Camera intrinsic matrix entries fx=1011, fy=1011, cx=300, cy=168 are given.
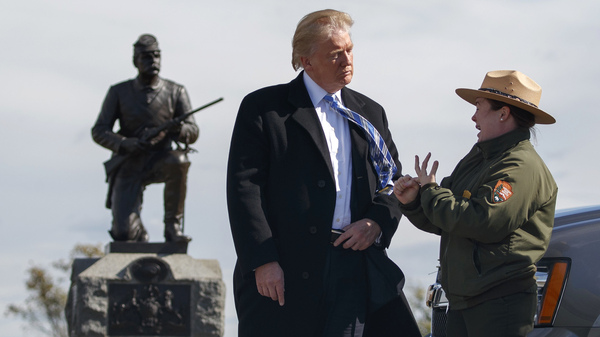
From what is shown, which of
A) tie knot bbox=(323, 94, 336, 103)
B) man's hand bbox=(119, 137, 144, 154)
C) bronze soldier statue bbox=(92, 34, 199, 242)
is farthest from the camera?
bronze soldier statue bbox=(92, 34, 199, 242)

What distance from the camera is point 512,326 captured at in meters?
3.30

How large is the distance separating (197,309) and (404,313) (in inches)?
253

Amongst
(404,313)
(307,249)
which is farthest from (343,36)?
(404,313)

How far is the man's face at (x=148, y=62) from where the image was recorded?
10234mm

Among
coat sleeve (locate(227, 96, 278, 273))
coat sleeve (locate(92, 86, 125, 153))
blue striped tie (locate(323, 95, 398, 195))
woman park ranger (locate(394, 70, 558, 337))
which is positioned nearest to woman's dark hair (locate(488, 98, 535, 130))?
woman park ranger (locate(394, 70, 558, 337))

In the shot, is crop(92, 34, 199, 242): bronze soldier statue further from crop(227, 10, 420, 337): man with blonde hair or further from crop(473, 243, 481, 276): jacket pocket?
crop(473, 243, 481, 276): jacket pocket

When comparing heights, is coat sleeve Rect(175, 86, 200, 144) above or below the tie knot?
above

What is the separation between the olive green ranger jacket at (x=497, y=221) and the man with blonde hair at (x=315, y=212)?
1.24ft

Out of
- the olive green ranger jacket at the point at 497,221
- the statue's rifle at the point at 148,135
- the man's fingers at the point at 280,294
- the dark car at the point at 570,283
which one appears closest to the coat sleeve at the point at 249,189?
the man's fingers at the point at 280,294

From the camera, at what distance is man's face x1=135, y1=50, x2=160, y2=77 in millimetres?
10234

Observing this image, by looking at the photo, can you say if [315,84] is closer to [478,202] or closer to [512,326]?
[478,202]

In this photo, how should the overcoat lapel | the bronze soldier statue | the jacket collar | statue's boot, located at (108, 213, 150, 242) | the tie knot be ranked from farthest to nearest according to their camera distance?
1. statue's boot, located at (108, 213, 150, 242)
2. the bronze soldier statue
3. the tie knot
4. the overcoat lapel
5. the jacket collar

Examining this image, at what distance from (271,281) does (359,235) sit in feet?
1.18

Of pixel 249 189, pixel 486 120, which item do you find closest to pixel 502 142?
pixel 486 120
